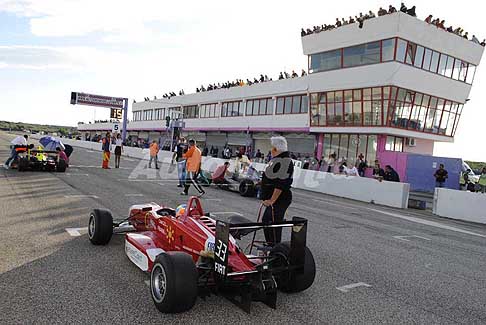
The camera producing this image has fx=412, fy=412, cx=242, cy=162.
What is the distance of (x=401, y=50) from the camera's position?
85.6 feet

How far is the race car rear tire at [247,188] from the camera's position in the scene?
13.6 m

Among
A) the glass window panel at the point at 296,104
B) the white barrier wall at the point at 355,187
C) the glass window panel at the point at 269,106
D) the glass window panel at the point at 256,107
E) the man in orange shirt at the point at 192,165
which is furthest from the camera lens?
the glass window panel at the point at 256,107

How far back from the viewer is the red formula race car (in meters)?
3.82

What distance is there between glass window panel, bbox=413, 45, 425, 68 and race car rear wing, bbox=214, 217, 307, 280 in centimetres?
2593

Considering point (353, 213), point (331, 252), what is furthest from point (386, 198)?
point (331, 252)

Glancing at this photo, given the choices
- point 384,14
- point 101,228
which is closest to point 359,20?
point 384,14

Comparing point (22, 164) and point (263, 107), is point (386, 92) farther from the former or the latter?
point (22, 164)

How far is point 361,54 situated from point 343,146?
6542 mm

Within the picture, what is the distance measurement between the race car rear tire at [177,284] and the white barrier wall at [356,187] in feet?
45.3

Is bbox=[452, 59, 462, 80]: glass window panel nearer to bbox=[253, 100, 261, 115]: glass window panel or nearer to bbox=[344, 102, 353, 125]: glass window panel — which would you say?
bbox=[344, 102, 353, 125]: glass window panel

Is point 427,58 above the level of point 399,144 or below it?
above

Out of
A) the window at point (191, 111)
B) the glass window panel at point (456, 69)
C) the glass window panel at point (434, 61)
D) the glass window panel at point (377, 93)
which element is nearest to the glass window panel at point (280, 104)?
the glass window panel at point (377, 93)

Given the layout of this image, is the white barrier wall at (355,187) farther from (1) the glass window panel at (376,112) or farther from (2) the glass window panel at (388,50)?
(2) the glass window panel at (388,50)

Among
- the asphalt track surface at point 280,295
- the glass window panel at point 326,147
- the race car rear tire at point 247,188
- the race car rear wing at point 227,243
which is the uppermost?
the glass window panel at point 326,147
